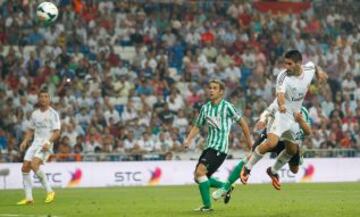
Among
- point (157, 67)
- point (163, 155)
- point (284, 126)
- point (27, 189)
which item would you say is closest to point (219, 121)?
point (284, 126)

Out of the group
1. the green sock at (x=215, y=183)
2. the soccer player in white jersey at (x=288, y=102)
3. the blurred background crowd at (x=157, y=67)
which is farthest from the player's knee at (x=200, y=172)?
the blurred background crowd at (x=157, y=67)

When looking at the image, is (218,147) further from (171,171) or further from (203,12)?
(203,12)

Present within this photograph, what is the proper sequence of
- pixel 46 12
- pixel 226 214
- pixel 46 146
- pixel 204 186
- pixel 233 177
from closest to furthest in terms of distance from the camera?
pixel 226 214
pixel 204 186
pixel 233 177
pixel 46 146
pixel 46 12

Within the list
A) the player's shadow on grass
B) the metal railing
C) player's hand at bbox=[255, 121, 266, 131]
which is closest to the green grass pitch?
the player's shadow on grass

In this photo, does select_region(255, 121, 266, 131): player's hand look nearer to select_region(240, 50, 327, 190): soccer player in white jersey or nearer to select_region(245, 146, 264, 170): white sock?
select_region(240, 50, 327, 190): soccer player in white jersey

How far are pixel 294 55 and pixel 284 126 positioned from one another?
140 cm

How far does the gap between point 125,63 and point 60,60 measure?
2.79m

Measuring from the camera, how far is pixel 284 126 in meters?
17.6

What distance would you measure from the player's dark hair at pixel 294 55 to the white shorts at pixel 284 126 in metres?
1.06

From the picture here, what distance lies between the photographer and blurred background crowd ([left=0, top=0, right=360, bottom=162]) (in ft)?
104

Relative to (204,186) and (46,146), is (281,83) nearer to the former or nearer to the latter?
(204,186)

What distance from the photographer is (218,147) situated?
16688 millimetres

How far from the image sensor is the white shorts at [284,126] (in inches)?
692

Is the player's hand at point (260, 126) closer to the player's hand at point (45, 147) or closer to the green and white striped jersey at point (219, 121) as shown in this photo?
the green and white striped jersey at point (219, 121)
